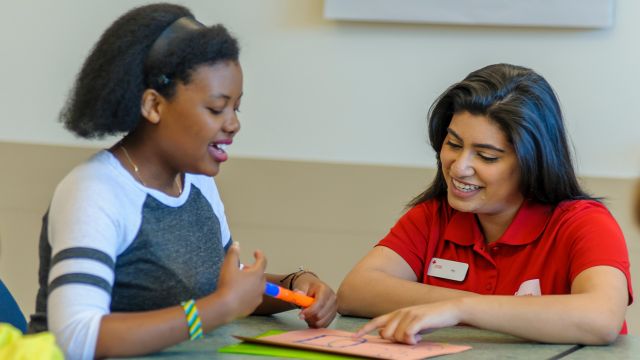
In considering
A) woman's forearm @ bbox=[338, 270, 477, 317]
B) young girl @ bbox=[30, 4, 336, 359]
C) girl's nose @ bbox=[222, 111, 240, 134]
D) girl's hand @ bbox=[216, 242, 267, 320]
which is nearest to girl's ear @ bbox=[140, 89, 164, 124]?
young girl @ bbox=[30, 4, 336, 359]

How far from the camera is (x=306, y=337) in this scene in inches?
62.3

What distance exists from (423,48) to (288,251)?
2.61 feet

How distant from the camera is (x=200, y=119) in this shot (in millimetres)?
1496

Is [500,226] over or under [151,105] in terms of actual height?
under

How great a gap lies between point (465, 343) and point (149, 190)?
23.3 inches

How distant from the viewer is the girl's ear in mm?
1489

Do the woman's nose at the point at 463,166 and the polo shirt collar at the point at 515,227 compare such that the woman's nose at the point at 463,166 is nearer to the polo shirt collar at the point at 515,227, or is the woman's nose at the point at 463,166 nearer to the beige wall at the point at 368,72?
the polo shirt collar at the point at 515,227

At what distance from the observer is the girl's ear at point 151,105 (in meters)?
1.49

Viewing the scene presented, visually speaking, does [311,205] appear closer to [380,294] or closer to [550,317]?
Result: [380,294]

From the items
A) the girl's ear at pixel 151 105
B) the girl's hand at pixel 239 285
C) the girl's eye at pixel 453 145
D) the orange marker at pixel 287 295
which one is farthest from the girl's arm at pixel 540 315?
the girl's ear at pixel 151 105

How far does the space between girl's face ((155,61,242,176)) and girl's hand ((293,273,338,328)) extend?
0.32m

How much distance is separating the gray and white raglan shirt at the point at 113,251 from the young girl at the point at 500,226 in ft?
1.44

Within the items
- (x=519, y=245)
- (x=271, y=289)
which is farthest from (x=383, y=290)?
(x=271, y=289)

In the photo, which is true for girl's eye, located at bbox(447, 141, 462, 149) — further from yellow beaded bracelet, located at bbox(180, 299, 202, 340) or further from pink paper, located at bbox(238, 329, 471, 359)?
yellow beaded bracelet, located at bbox(180, 299, 202, 340)
